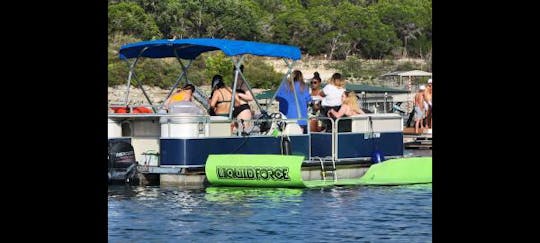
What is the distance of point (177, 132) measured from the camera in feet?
48.8

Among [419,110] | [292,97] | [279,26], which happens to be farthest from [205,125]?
[279,26]

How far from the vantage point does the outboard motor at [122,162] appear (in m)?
15.1

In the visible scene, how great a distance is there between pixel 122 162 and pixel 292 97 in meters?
2.69

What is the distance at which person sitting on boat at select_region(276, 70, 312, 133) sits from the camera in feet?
54.1

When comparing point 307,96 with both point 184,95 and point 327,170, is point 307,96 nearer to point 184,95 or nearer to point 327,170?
point 327,170

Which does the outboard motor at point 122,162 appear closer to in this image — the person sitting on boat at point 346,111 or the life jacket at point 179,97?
the life jacket at point 179,97

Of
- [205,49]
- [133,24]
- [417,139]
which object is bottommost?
[417,139]

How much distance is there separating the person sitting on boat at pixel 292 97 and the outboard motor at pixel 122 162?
238 cm

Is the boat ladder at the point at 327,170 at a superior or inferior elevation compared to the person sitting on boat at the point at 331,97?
inferior

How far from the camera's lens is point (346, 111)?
16.7 m

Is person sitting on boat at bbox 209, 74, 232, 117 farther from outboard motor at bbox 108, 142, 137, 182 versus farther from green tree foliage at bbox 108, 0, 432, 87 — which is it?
green tree foliage at bbox 108, 0, 432, 87

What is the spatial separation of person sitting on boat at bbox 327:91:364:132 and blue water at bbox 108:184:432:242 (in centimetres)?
112

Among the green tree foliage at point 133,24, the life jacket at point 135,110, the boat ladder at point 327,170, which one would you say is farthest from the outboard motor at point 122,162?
the green tree foliage at point 133,24
